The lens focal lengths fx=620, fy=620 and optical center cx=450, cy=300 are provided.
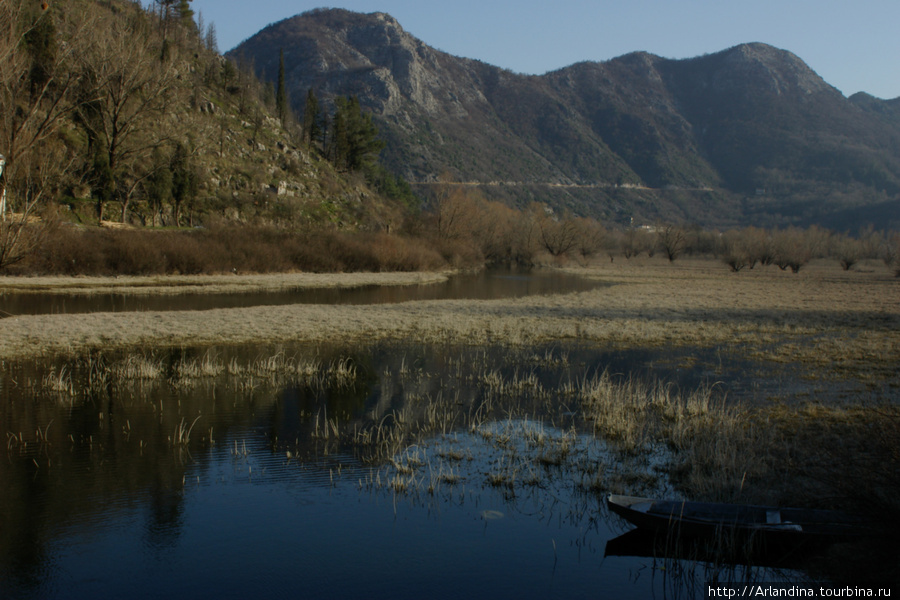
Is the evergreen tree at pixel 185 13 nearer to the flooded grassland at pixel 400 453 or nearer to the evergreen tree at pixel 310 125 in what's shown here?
the evergreen tree at pixel 310 125

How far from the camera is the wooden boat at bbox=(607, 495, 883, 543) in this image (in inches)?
271

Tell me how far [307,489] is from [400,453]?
2005 mm

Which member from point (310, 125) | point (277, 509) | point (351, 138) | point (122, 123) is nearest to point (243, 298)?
point (277, 509)

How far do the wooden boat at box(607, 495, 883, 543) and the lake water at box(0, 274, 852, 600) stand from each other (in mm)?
434

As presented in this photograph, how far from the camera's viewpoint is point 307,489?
9211 millimetres

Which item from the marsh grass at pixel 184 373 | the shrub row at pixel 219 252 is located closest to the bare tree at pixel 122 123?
the shrub row at pixel 219 252

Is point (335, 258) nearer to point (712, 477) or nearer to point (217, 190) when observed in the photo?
point (217, 190)

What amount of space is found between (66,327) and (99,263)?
2529 centimetres

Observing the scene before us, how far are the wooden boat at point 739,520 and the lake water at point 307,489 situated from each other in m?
0.43

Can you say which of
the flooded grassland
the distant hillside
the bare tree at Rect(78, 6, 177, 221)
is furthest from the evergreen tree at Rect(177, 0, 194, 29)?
the flooded grassland

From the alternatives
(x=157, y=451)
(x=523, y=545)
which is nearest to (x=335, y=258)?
(x=157, y=451)

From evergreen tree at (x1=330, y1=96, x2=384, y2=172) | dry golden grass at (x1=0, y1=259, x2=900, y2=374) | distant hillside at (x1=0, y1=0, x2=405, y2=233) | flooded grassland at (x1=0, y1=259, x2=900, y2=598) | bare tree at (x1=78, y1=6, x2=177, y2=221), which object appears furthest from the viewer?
evergreen tree at (x1=330, y1=96, x2=384, y2=172)

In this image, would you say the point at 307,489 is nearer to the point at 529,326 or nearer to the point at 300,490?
the point at 300,490

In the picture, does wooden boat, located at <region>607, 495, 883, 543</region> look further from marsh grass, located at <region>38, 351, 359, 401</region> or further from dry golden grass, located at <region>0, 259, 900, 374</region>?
dry golden grass, located at <region>0, 259, 900, 374</region>
